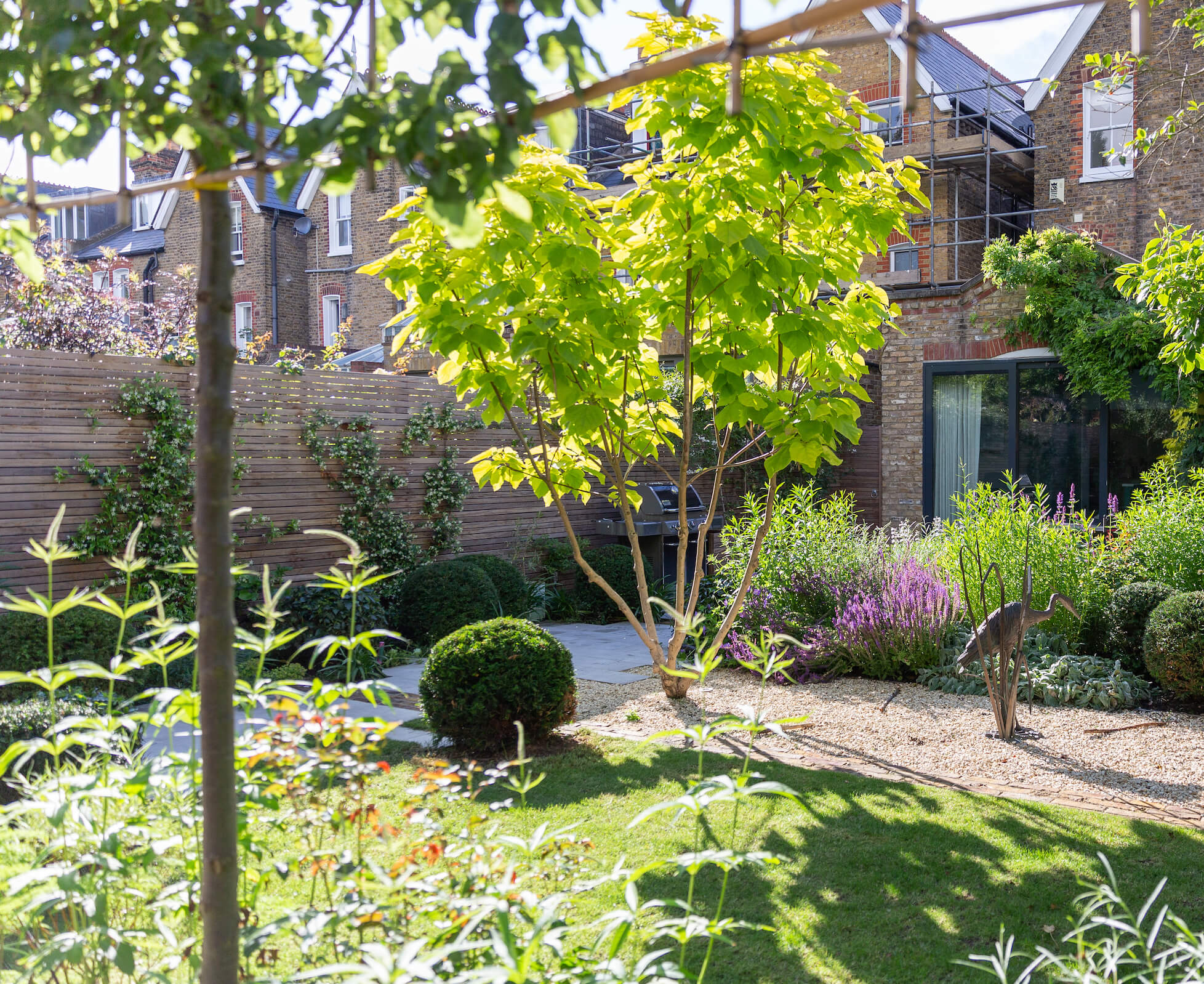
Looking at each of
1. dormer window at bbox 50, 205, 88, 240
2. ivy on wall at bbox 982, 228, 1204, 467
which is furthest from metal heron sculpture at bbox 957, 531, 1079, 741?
dormer window at bbox 50, 205, 88, 240

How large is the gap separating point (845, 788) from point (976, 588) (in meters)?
3.01

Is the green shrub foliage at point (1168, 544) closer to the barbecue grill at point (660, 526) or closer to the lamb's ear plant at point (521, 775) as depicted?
the barbecue grill at point (660, 526)

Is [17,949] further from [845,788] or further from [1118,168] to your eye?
[1118,168]

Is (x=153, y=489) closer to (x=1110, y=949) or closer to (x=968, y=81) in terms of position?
(x=1110, y=949)

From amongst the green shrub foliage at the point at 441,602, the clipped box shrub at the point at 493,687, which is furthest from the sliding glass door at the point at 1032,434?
the clipped box shrub at the point at 493,687

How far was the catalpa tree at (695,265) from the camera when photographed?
4707mm

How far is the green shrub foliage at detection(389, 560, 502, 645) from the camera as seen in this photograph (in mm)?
8711

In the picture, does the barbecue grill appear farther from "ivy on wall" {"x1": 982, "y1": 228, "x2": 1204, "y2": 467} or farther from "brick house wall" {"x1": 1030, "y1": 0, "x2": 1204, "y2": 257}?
"brick house wall" {"x1": 1030, "y1": 0, "x2": 1204, "y2": 257}

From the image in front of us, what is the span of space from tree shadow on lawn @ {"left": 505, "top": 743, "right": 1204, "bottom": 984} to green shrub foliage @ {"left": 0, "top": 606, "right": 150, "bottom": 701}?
3097 mm

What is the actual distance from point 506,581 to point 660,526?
217cm

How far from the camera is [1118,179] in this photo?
48.0 ft

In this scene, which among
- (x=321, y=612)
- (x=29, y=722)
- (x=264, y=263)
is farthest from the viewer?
(x=264, y=263)

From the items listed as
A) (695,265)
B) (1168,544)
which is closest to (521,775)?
(695,265)

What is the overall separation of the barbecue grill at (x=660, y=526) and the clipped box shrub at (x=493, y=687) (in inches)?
219
